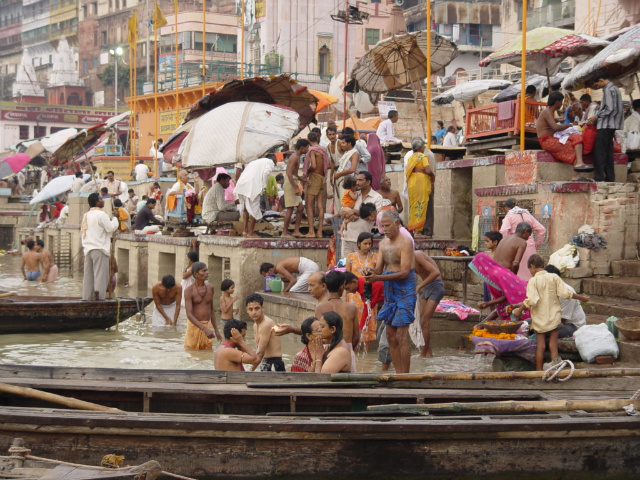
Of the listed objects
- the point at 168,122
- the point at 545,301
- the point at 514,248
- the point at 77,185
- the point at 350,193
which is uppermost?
the point at 168,122

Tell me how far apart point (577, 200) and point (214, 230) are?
654 cm

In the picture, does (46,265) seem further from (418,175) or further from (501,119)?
(501,119)

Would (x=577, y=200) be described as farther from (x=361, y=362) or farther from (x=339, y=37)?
(x=339, y=37)

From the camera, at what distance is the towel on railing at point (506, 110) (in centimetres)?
1327

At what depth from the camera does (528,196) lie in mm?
11555

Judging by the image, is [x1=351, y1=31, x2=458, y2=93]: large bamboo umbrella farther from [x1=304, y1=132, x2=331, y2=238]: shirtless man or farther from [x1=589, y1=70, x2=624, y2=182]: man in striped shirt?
[x1=589, y1=70, x2=624, y2=182]: man in striped shirt

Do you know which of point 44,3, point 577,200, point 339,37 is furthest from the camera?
point 44,3

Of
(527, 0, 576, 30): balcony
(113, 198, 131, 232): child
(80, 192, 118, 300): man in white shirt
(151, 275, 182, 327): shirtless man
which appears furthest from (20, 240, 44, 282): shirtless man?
(527, 0, 576, 30): balcony

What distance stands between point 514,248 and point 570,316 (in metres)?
1.14

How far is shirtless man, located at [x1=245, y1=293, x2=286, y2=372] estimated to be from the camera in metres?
7.93

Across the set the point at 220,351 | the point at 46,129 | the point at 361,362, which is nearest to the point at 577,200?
the point at 361,362

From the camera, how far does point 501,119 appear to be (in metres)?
13.6

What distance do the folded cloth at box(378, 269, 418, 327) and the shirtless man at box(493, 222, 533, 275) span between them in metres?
1.64

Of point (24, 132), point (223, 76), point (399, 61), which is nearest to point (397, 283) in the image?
point (399, 61)
